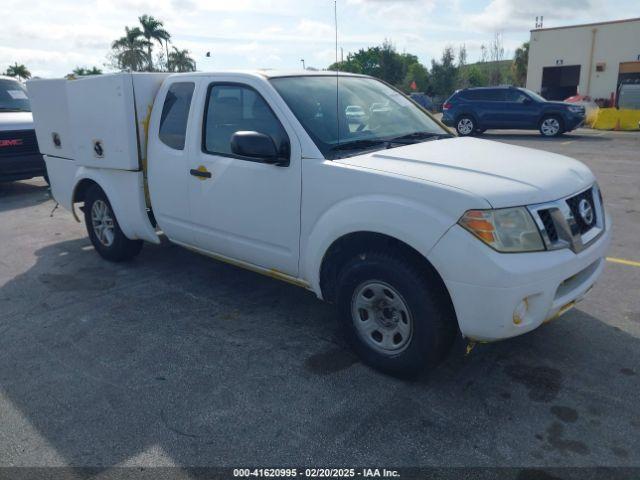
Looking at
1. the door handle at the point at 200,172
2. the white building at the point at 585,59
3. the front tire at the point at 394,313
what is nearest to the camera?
the front tire at the point at 394,313

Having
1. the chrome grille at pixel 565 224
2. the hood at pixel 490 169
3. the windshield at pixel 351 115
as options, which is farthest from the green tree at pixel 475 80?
the chrome grille at pixel 565 224

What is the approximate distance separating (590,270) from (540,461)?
4.16ft

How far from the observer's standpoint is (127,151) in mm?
4820

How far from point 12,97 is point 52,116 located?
17.7 ft

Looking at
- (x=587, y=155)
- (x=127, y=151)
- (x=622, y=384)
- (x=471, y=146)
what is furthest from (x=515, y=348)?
(x=587, y=155)

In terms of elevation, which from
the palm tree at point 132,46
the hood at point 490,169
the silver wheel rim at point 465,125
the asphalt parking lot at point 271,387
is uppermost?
the palm tree at point 132,46

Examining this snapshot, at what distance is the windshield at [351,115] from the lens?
3.66 metres

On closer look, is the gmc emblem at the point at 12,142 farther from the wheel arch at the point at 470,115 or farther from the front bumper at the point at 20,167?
the wheel arch at the point at 470,115

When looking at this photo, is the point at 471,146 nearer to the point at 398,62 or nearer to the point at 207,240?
the point at 207,240

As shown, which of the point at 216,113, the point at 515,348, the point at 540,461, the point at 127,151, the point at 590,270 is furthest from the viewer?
the point at 127,151

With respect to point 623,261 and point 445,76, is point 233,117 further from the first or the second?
point 445,76

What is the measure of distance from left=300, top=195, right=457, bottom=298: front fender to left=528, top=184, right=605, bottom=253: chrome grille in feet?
1.66

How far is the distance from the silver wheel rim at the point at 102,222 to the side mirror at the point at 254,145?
2506 mm

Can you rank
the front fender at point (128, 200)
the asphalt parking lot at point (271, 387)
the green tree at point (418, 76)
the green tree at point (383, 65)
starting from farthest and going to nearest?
the green tree at point (418, 76)
the green tree at point (383, 65)
the front fender at point (128, 200)
the asphalt parking lot at point (271, 387)
